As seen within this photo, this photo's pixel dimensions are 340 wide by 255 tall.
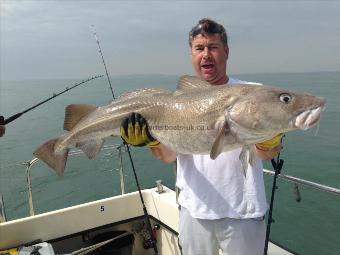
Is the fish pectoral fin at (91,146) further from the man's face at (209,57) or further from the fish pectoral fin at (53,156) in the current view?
the man's face at (209,57)

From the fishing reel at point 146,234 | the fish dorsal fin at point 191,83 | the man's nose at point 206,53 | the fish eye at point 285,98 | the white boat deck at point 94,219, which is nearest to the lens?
the fish eye at point 285,98

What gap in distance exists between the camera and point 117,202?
5633mm

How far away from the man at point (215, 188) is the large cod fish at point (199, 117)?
190 millimetres

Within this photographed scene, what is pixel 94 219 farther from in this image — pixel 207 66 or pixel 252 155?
pixel 252 155

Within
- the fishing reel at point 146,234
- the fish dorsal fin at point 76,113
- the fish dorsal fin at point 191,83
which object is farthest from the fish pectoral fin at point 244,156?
the fishing reel at point 146,234

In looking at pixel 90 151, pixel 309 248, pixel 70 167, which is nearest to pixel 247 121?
pixel 90 151

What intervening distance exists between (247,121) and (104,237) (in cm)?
341

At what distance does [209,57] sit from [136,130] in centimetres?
98

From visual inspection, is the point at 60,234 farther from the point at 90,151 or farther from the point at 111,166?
the point at 111,166

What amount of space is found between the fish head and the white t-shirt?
16.2 inches

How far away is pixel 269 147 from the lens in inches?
126

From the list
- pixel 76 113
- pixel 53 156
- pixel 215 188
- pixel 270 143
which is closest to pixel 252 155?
pixel 270 143

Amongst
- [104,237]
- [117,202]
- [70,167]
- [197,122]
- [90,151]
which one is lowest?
[70,167]

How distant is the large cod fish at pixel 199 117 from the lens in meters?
2.92
